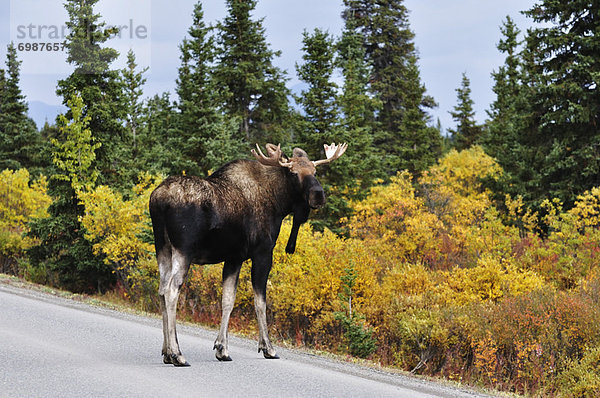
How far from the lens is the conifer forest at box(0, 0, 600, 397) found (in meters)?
9.80

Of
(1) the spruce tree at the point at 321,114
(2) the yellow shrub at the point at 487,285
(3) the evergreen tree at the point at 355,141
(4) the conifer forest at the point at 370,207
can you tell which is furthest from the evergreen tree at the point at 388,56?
(2) the yellow shrub at the point at 487,285

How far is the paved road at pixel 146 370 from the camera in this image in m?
5.61

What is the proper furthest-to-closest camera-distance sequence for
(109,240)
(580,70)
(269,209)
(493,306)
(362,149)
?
(362,149)
(580,70)
(109,240)
(493,306)
(269,209)

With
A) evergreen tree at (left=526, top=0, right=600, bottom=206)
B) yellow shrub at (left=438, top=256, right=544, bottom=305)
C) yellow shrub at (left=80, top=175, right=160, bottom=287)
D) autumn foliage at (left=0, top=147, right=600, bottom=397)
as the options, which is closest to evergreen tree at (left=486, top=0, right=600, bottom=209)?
evergreen tree at (left=526, top=0, right=600, bottom=206)

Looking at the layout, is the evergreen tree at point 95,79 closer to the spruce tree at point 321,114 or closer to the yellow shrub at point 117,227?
the yellow shrub at point 117,227

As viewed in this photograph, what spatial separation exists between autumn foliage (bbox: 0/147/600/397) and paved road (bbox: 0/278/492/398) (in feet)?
7.09

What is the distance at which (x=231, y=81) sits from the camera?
34.7 meters

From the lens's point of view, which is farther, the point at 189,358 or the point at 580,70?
the point at 580,70

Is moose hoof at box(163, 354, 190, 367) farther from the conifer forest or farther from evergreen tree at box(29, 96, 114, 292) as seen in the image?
evergreen tree at box(29, 96, 114, 292)

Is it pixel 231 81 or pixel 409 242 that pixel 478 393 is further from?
pixel 231 81

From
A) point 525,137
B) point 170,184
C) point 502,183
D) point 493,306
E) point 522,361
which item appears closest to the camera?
point 170,184

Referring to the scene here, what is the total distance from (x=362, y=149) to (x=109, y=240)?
64.9 ft

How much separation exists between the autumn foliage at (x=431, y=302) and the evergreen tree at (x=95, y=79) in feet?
15.4

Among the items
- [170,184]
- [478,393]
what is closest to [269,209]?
[170,184]
